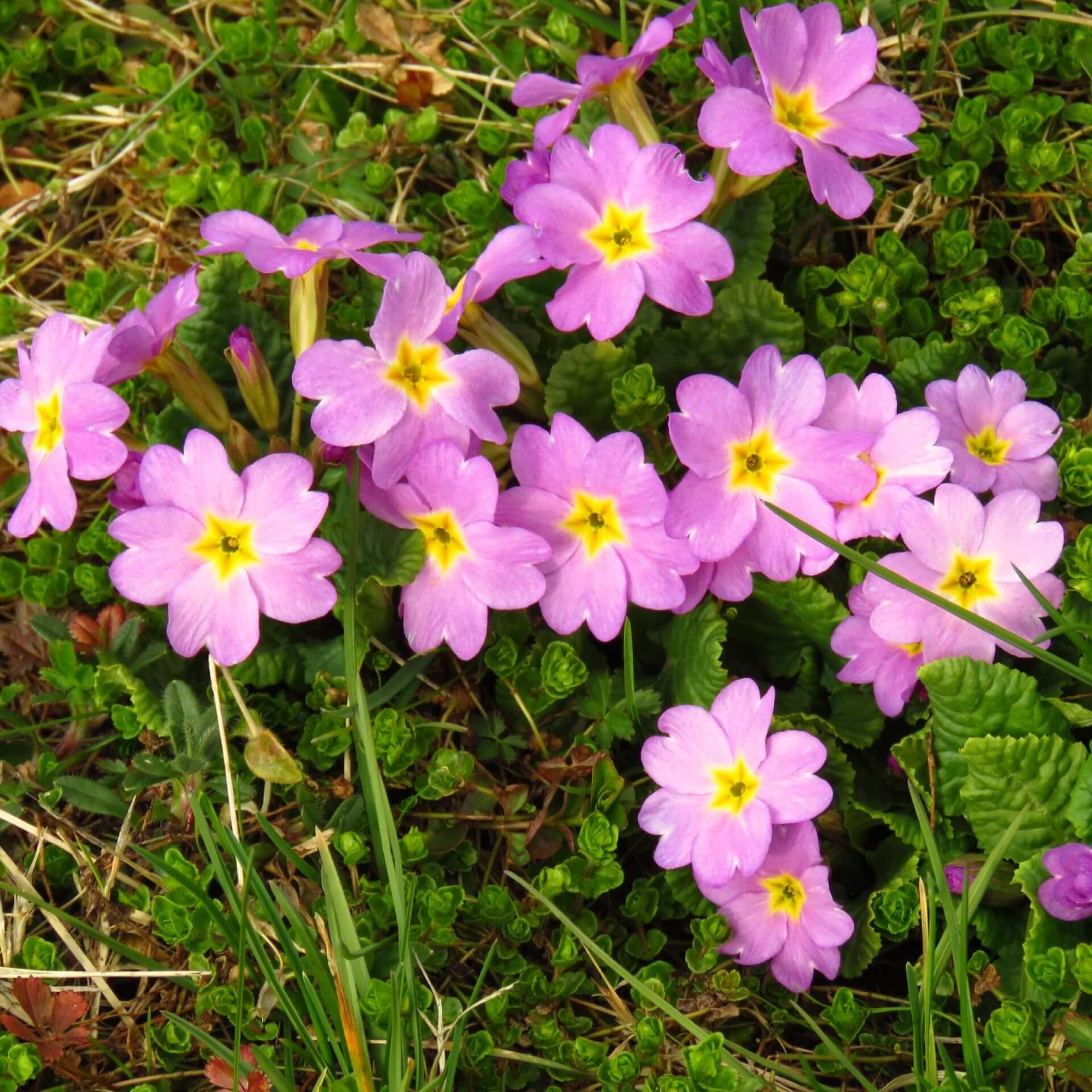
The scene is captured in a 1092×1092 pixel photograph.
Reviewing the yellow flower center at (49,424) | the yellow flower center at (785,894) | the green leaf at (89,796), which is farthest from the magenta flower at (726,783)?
the yellow flower center at (49,424)

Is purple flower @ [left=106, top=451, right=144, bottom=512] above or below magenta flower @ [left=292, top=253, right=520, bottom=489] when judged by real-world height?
below

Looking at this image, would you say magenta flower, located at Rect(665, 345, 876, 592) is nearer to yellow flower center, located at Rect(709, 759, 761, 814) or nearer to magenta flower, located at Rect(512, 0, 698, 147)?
yellow flower center, located at Rect(709, 759, 761, 814)

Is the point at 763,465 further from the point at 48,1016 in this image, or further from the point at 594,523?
the point at 48,1016

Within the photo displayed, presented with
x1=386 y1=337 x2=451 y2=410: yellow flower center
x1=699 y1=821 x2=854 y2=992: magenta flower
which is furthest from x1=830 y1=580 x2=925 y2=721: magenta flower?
x1=386 y1=337 x2=451 y2=410: yellow flower center

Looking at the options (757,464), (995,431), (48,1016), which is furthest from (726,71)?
(48,1016)

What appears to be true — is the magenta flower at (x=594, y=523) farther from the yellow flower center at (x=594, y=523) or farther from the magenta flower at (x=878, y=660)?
the magenta flower at (x=878, y=660)

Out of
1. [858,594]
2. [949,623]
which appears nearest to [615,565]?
[858,594]
